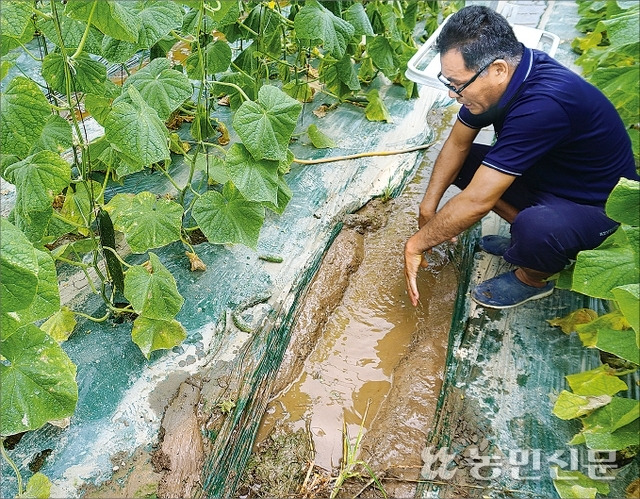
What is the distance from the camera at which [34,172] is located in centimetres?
157

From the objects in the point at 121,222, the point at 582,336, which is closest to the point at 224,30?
the point at 121,222

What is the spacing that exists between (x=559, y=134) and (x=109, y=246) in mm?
1601

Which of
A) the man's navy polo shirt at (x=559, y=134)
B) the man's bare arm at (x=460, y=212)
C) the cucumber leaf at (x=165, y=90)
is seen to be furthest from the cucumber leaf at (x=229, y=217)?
the man's navy polo shirt at (x=559, y=134)

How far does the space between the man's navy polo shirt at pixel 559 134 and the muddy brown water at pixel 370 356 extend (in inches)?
24.6

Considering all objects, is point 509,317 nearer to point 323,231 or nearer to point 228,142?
point 323,231

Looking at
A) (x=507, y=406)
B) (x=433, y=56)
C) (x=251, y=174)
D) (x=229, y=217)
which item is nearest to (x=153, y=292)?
(x=229, y=217)

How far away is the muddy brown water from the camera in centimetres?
185

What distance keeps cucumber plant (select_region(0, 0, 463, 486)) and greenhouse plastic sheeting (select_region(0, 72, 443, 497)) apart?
77 millimetres

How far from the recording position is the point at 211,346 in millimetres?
1969

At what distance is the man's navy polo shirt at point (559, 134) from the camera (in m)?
1.94

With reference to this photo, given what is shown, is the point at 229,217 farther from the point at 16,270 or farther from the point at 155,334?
the point at 16,270

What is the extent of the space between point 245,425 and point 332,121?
1.99 metres

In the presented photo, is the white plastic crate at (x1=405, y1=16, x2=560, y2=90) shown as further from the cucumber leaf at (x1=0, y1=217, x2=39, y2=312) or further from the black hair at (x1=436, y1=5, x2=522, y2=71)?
the cucumber leaf at (x1=0, y1=217, x2=39, y2=312)

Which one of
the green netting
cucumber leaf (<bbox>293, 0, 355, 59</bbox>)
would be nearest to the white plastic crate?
cucumber leaf (<bbox>293, 0, 355, 59</bbox>)
